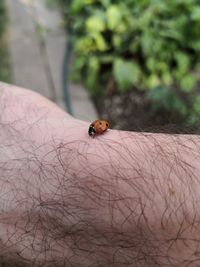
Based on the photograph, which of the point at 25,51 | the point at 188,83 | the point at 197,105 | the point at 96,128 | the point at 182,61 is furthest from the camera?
the point at 25,51

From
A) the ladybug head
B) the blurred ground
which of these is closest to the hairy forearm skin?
the ladybug head

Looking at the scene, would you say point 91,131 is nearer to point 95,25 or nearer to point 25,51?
point 95,25

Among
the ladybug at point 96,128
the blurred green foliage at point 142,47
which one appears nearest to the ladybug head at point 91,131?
the ladybug at point 96,128

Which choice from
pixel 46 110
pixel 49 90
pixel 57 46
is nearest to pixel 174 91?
pixel 49 90

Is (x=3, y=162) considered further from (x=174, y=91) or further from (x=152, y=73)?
(x=152, y=73)

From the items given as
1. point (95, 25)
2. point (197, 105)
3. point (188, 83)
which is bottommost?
point (197, 105)

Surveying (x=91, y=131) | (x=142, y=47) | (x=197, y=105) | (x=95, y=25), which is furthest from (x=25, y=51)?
(x=91, y=131)

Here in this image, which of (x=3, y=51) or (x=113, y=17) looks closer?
Result: (x=113, y=17)

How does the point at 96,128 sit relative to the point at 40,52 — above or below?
below
